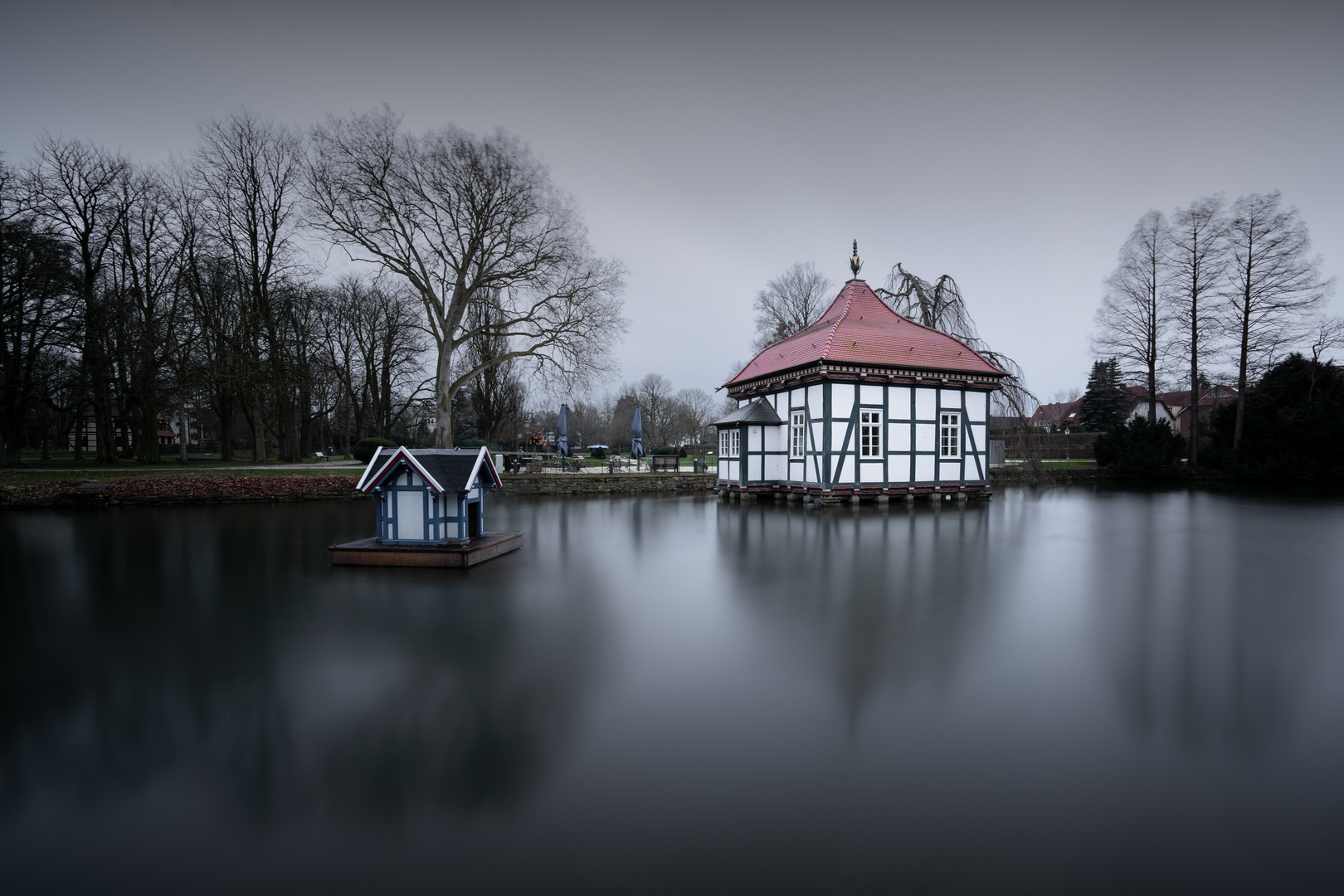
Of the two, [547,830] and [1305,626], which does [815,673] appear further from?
[1305,626]

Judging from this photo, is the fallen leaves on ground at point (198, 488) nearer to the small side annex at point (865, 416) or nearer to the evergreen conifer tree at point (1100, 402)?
the small side annex at point (865, 416)

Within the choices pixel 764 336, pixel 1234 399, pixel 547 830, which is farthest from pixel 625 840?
pixel 1234 399

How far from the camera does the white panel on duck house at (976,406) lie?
18578 mm

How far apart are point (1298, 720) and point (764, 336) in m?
32.5

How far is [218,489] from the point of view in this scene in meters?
17.6

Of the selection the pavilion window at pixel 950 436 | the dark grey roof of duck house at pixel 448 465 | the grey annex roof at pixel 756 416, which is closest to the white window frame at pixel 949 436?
the pavilion window at pixel 950 436

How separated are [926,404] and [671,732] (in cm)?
1656

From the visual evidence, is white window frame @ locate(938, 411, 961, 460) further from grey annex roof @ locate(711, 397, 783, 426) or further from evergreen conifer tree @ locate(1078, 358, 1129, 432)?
evergreen conifer tree @ locate(1078, 358, 1129, 432)

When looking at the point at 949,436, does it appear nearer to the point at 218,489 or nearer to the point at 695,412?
the point at 218,489

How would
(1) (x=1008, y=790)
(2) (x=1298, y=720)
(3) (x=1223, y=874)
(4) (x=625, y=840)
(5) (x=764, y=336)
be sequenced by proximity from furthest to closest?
(5) (x=764, y=336) < (2) (x=1298, y=720) < (1) (x=1008, y=790) < (4) (x=625, y=840) < (3) (x=1223, y=874)

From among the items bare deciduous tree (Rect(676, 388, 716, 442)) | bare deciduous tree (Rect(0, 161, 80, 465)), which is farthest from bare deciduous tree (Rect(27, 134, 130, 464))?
bare deciduous tree (Rect(676, 388, 716, 442))

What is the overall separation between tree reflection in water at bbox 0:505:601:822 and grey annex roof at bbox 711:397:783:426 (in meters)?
11.4

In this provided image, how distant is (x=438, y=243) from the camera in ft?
69.9

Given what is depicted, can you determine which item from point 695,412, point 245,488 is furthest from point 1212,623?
point 695,412
